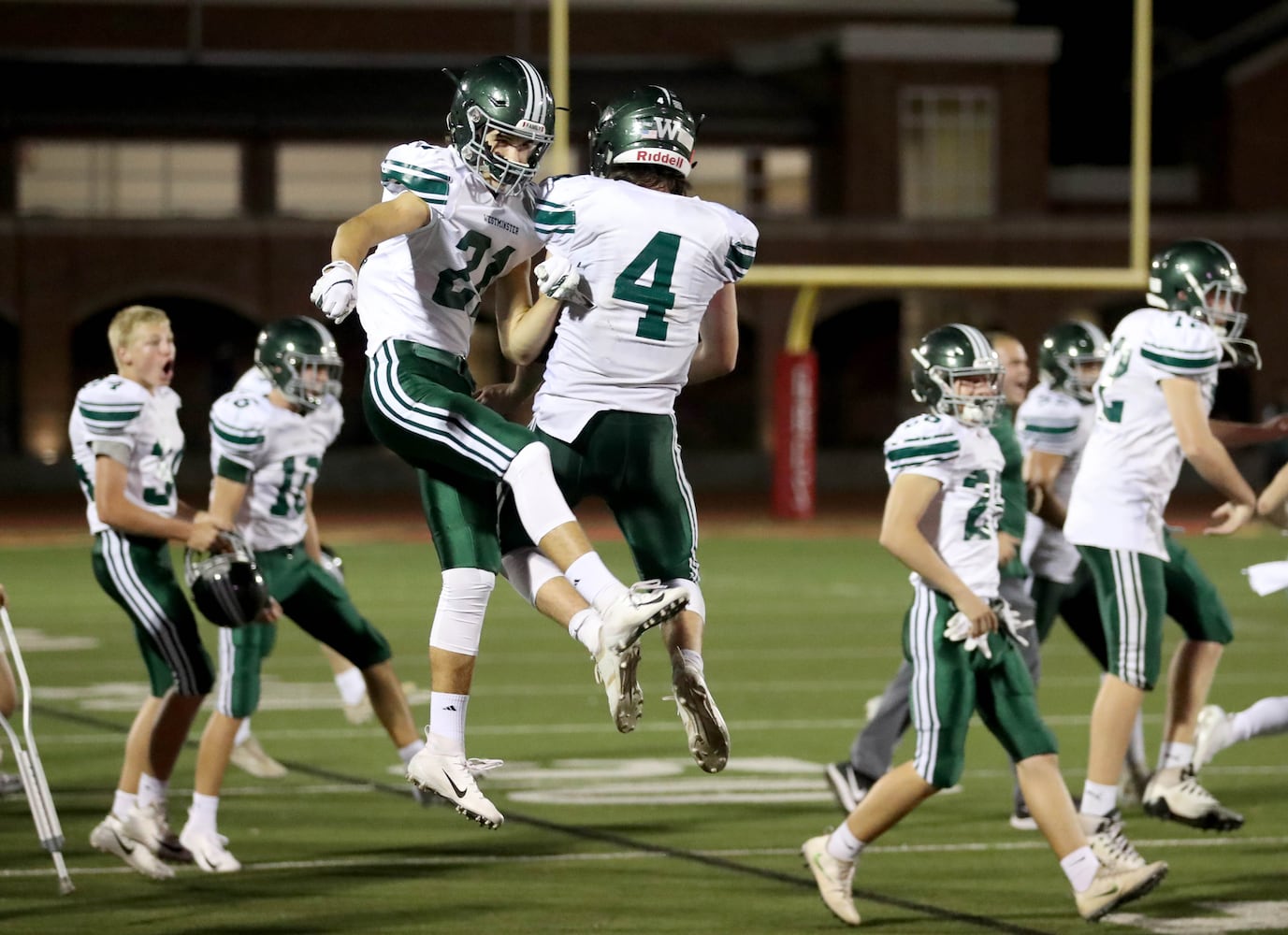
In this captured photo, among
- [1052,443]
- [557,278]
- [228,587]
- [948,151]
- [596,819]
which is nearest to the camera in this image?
[557,278]

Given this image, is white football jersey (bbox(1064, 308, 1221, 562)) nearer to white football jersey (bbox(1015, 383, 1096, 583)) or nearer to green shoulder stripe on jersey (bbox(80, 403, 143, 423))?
white football jersey (bbox(1015, 383, 1096, 583))

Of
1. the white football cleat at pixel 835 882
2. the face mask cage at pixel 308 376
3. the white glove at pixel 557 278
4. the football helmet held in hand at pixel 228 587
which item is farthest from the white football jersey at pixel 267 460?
the white glove at pixel 557 278

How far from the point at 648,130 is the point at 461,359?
719mm

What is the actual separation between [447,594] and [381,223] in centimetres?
89

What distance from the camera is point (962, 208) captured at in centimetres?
3797

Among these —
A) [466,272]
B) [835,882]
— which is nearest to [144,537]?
[835,882]

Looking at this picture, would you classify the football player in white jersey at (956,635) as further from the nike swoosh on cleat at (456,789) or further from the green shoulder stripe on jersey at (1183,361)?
the nike swoosh on cleat at (456,789)

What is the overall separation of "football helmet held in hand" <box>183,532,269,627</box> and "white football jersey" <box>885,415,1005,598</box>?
213 cm

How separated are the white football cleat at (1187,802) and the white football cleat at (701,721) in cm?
362

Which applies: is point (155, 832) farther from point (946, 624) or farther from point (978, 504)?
point (978, 504)

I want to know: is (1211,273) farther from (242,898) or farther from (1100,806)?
(242,898)

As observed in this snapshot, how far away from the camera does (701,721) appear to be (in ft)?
16.3

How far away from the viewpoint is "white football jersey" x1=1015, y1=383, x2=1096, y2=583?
8.65 metres

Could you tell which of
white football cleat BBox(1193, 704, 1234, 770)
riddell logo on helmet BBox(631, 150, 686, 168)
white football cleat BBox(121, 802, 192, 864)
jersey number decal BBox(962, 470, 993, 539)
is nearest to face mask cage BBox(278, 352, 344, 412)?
white football cleat BBox(121, 802, 192, 864)
